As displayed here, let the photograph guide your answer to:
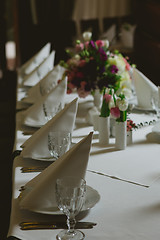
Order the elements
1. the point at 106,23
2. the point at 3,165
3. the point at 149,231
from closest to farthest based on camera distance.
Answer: the point at 149,231 → the point at 3,165 → the point at 106,23

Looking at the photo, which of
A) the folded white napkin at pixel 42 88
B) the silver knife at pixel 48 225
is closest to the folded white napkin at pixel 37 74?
the folded white napkin at pixel 42 88

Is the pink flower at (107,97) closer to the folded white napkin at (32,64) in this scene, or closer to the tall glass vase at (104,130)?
the tall glass vase at (104,130)

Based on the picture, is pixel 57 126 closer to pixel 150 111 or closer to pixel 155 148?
pixel 155 148

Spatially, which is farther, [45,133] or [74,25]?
[74,25]

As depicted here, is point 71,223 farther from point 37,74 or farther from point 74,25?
point 74,25

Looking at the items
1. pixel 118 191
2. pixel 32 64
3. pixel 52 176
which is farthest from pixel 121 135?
pixel 32 64

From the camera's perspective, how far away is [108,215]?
1.21 m

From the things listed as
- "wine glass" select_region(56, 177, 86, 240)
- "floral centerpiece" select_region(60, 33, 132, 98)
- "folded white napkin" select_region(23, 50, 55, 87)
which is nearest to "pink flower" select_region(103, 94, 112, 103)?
"floral centerpiece" select_region(60, 33, 132, 98)

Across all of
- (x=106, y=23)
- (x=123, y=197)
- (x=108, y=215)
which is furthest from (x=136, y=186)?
(x=106, y=23)

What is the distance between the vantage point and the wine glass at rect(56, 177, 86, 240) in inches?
42.4

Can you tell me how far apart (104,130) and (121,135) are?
0.36ft

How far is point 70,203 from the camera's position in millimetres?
1078

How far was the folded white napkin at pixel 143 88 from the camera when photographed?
2.48 metres

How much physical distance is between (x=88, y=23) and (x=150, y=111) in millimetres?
4708
